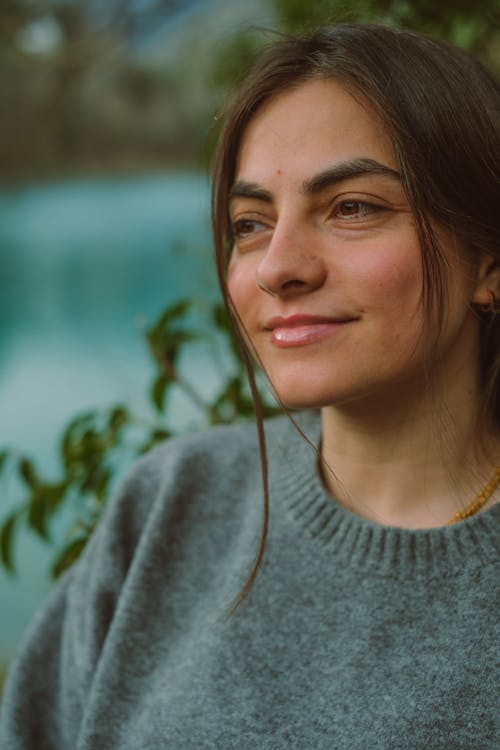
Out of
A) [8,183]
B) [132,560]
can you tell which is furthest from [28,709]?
[8,183]

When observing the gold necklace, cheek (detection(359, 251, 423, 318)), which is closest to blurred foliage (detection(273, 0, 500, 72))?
cheek (detection(359, 251, 423, 318))

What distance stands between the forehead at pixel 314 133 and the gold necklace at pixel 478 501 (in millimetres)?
404

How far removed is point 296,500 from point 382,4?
2.98ft

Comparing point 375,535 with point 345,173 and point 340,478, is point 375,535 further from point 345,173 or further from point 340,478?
point 345,173

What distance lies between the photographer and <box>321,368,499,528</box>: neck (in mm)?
999

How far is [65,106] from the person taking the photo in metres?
2.43

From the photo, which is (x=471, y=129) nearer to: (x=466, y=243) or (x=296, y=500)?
(x=466, y=243)

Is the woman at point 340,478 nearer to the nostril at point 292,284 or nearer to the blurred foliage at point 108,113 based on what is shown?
the nostril at point 292,284

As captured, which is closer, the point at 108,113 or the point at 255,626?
the point at 255,626

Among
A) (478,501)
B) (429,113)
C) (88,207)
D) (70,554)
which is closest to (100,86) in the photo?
(88,207)

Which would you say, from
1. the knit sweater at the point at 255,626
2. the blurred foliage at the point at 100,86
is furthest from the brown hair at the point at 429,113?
the blurred foliage at the point at 100,86

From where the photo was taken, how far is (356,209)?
91 centimetres

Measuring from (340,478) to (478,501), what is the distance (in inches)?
7.4

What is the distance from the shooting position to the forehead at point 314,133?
2.94ft
